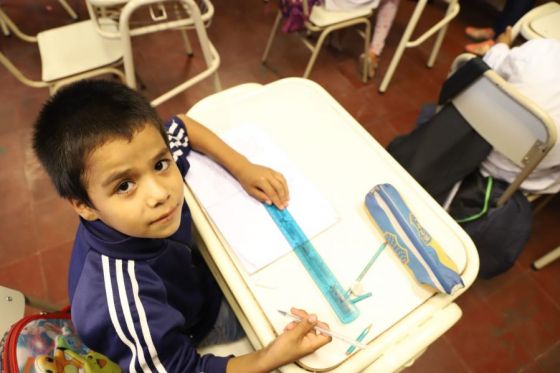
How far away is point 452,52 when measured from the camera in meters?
2.39

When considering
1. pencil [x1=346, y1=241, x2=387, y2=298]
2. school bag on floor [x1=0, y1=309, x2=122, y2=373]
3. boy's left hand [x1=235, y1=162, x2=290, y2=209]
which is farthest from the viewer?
boy's left hand [x1=235, y1=162, x2=290, y2=209]

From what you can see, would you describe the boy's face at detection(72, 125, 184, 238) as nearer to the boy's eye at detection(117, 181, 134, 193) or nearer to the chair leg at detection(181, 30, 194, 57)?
the boy's eye at detection(117, 181, 134, 193)

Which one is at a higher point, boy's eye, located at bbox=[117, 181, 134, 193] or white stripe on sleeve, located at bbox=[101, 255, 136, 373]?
boy's eye, located at bbox=[117, 181, 134, 193]

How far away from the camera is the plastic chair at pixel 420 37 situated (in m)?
1.82

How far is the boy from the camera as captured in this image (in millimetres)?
479

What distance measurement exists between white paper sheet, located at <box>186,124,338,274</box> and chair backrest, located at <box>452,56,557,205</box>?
0.62 metres

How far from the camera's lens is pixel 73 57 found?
1468 mm

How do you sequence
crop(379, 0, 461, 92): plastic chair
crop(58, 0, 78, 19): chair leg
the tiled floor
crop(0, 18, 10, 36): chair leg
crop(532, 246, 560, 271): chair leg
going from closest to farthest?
the tiled floor < crop(532, 246, 560, 271): chair leg < crop(379, 0, 461, 92): plastic chair < crop(0, 18, 10, 36): chair leg < crop(58, 0, 78, 19): chair leg

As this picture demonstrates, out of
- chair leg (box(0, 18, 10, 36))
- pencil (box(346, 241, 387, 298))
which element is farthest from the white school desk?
chair leg (box(0, 18, 10, 36))

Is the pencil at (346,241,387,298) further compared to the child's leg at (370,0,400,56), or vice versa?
the child's leg at (370,0,400,56)

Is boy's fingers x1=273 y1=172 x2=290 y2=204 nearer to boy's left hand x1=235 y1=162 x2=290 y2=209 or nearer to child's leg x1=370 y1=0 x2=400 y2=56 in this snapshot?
boy's left hand x1=235 y1=162 x2=290 y2=209

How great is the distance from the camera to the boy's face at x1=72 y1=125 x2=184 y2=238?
1.56ft

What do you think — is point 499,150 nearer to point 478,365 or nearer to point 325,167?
point 325,167

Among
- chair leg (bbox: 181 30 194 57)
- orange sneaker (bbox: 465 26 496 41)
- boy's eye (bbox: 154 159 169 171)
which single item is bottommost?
chair leg (bbox: 181 30 194 57)
